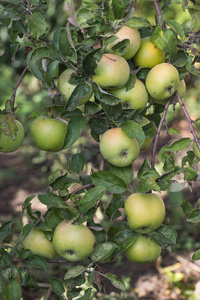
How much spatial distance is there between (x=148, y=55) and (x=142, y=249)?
448 millimetres

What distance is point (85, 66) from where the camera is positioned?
2.35 feet

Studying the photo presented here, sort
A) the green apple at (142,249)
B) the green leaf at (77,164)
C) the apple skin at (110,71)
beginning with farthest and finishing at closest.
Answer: the green leaf at (77,164) → the green apple at (142,249) → the apple skin at (110,71)

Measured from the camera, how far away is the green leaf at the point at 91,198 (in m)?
0.77

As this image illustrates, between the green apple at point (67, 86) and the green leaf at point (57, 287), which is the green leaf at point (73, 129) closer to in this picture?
the green apple at point (67, 86)

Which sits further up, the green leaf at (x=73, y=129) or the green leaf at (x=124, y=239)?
the green leaf at (x=73, y=129)

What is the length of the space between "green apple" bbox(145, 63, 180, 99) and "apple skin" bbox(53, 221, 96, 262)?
1.13 feet

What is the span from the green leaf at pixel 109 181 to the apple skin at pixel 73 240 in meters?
0.10

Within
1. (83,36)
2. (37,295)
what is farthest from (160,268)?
(83,36)

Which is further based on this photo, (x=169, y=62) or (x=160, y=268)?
(x=160, y=268)

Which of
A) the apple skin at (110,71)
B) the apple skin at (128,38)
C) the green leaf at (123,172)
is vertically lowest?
the green leaf at (123,172)

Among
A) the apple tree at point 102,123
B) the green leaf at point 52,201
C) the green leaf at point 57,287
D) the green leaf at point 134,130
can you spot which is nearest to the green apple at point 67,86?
the apple tree at point 102,123

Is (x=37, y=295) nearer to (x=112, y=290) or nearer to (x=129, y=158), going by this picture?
(x=112, y=290)

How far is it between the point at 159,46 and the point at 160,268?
1.98 meters

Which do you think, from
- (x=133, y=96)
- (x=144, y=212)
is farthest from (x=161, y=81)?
(x=144, y=212)
